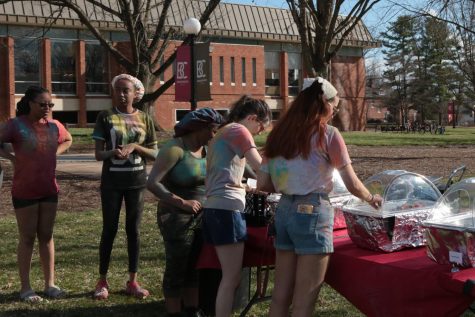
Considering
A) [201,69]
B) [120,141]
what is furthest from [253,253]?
[201,69]

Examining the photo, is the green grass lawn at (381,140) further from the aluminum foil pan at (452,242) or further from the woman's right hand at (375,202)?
the aluminum foil pan at (452,242)

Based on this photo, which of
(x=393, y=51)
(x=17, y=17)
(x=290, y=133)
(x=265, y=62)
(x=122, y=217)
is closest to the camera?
(x=290, y=133)

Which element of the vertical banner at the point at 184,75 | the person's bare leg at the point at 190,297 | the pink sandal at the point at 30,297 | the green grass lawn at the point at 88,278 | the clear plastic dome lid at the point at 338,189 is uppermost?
the vertical banner at the point at 184,75

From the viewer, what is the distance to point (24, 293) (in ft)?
17.2

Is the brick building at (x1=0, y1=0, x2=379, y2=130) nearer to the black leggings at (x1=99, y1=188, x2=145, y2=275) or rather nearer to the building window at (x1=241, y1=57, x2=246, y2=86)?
the building window at (x1=241, y1=57, x2=246, y2=86)

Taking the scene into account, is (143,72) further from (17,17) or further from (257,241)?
(17,17)

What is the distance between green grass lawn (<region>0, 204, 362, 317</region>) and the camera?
507cm

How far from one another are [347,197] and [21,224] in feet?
8.67

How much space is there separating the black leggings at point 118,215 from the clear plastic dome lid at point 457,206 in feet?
8.84

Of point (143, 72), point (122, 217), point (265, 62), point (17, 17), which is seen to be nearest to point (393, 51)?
point (265, 62)

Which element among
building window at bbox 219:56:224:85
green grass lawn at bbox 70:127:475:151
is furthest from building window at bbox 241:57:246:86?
green grass lawn at bbox 70:127:475:151

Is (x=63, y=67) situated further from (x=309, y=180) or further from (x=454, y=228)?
(x=454, y=228)

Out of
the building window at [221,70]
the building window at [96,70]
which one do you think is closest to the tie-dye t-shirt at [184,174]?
the building window at [96,70]

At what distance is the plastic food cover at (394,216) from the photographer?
3350 mm
